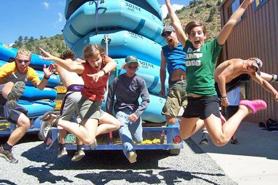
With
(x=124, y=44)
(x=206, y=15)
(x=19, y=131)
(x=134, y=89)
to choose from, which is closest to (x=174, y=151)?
(x=134, y=89)

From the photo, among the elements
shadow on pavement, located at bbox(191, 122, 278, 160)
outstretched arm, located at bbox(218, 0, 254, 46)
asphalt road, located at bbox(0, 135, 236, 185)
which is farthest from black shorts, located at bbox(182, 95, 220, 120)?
shadow on pavement, located at bbox(191, 122, 278, 160)

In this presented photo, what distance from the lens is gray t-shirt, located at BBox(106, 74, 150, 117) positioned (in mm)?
4281

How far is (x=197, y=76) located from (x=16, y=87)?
226 centimetres

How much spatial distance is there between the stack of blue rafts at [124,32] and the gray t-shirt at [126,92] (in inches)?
16.0

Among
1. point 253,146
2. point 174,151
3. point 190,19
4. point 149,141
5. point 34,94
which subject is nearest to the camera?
point 149,141

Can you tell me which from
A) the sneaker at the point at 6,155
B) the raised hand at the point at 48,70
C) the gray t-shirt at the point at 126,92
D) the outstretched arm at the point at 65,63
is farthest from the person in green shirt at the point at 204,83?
the sneaker at the point at 6,155

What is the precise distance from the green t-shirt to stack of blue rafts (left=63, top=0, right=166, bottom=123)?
157cm

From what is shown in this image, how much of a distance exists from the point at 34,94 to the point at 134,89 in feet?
10.9

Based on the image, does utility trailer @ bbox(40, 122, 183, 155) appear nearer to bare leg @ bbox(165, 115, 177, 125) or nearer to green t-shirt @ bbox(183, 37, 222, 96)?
bare leg @ bbox(165, 115, 177, 125)

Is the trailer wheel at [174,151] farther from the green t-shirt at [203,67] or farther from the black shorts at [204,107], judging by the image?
the green t-shirt at [203,67]

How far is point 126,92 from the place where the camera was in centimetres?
429

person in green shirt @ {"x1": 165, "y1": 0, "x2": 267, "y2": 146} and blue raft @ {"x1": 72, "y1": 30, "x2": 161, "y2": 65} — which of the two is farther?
blue raft @ {"x1": 72, "y1": 30, "x2": 161, "y2": 65}

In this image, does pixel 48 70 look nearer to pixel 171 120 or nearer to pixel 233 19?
pixel 171 120

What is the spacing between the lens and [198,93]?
3.23m
